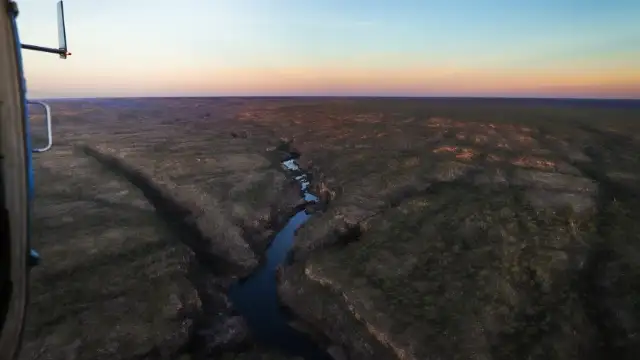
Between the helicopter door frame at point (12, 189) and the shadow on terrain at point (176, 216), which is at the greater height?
the helicopter door frame at point (12, 189)

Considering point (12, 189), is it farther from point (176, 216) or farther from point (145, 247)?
point (176, 216)

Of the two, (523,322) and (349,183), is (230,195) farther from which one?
(523,322)

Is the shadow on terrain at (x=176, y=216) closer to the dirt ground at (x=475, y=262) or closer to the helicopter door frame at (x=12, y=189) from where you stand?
the dirt ground at (x=475, y=262)

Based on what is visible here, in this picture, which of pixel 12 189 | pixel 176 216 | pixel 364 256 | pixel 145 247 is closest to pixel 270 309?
pixel 364 256


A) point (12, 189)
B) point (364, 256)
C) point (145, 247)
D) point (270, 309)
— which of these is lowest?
point (270, 309)

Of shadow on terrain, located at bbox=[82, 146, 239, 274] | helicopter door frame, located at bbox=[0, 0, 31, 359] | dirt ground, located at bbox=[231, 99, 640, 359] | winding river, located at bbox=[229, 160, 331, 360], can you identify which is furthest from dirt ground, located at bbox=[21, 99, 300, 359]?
helicopter door frame, located at bbox=[0, 0, 31, 359]

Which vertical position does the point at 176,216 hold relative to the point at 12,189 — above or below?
below

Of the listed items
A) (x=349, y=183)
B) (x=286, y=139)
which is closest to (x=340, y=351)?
(x=349, y=183)

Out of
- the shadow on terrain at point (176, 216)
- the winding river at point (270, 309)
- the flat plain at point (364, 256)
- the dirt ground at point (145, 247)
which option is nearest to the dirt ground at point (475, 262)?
the flat plain at point (364, 256)
